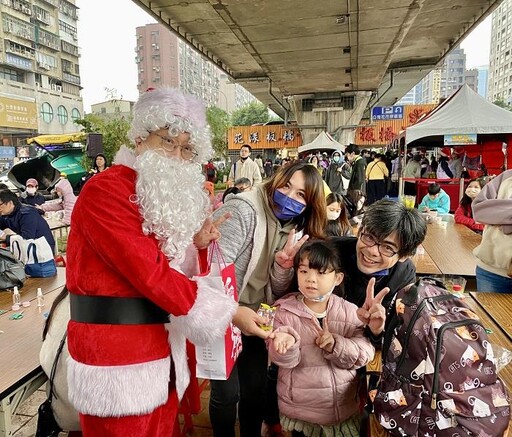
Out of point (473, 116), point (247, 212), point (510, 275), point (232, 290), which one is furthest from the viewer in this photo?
point (473, 116)

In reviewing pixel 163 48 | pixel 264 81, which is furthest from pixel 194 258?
pixel 163 48

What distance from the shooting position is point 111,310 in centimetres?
110

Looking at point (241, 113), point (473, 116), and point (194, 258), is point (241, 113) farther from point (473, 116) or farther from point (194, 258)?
point (194, 258)

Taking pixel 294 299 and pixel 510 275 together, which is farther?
Result: pixel 510 275

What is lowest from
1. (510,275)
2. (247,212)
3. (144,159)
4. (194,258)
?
(510,275)

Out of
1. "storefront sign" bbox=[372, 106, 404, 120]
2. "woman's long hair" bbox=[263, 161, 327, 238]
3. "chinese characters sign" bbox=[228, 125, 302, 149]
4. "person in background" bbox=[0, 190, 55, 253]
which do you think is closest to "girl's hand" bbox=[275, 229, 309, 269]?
"woman's long hair" bbox=[263, 161, 327, 238]

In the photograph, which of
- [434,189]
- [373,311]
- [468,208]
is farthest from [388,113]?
[373,311]

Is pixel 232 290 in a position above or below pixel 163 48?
below

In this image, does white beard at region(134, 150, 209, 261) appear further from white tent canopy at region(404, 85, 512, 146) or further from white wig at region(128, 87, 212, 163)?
white tent canopy at region(404, 85, 512, 146)

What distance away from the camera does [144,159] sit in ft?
3.72

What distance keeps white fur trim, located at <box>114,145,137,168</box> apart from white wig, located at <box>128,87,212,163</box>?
0.05 meters

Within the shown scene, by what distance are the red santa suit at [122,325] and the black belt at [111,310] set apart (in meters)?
0.01

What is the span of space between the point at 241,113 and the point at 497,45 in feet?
182

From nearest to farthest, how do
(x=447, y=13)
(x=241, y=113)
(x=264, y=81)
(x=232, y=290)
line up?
(x=232, y=290) < (x=447, y=13) < (x=264, y=81) < (x=241, y=113)
